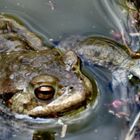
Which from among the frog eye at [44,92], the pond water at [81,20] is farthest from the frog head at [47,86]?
the pond water at [81,20]

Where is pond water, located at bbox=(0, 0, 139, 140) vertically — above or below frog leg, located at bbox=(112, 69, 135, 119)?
above

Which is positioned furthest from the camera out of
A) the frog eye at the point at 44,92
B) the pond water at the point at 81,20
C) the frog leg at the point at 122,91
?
the pond water at the point at 81,20

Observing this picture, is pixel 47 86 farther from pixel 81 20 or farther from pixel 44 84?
pixel 81 20

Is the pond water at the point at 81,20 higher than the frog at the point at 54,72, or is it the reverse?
the pond water at the point at 81,20

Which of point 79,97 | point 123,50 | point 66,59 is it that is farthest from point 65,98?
point 123,50

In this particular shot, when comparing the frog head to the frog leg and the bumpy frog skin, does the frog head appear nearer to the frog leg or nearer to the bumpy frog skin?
the bumpy frog skin

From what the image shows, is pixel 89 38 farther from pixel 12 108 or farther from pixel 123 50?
pixel 12 108

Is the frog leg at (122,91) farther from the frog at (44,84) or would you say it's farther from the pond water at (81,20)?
the frog at (44,84)

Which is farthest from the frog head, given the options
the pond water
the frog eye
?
the pond water

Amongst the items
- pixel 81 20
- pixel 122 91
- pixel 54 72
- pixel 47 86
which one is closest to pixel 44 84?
pixel 47 86
